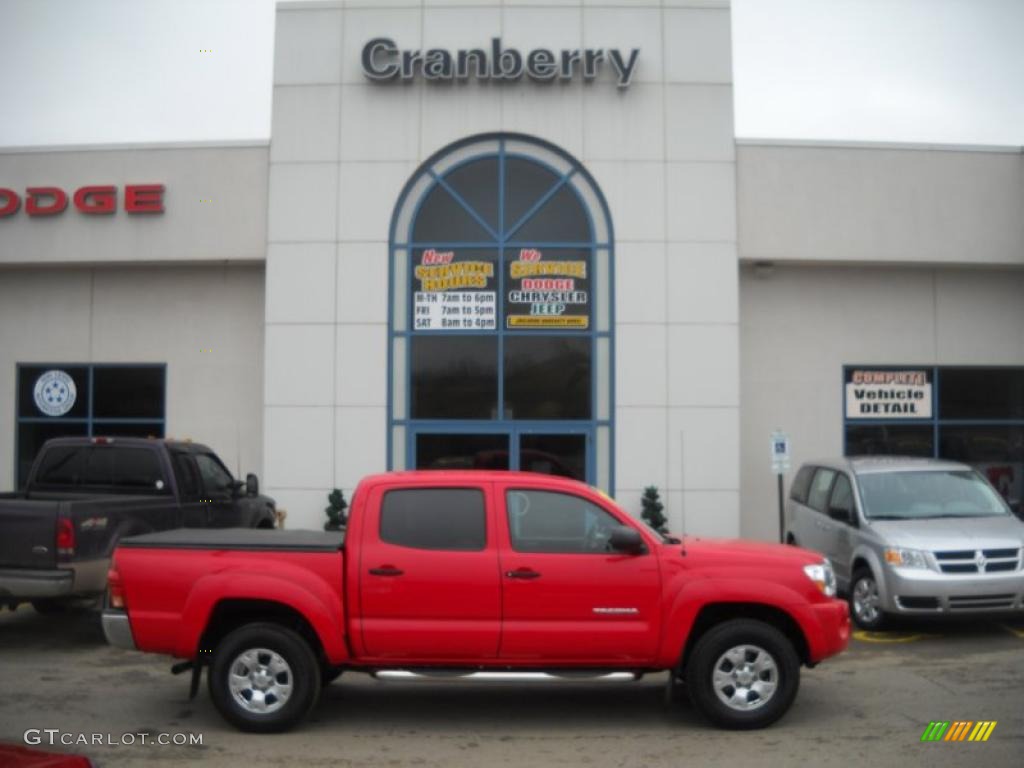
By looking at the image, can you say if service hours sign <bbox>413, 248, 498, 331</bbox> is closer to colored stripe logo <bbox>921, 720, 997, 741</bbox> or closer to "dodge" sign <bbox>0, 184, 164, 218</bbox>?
"dodge" sign <bbox>0, 184, 164, 218</bbox>

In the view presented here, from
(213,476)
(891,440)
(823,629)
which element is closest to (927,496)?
(823,629)

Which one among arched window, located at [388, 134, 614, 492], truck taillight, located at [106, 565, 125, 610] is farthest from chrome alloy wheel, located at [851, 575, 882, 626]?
truck taillight, located at [106, 565, 125, 610]

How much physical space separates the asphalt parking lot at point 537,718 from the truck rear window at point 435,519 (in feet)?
4.65

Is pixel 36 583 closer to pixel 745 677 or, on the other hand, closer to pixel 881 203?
A: pixel 745 677

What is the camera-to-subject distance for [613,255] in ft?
57.6

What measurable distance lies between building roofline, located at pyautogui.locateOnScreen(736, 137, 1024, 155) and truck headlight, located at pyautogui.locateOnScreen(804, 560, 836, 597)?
1142 centimetres

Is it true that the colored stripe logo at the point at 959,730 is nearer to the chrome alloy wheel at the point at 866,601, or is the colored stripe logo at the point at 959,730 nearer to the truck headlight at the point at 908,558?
the truck headlight at the point at 908,558

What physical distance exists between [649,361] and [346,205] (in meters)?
5.70

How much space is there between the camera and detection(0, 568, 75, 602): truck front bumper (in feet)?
32.1

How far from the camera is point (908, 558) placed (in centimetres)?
1106

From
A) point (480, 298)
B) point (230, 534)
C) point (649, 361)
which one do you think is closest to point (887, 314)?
point (649, 361)

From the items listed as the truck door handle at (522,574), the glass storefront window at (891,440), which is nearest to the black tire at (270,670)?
the truck door handle at (522,574)

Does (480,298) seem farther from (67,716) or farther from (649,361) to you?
(67,716)

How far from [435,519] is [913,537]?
6039 mm
